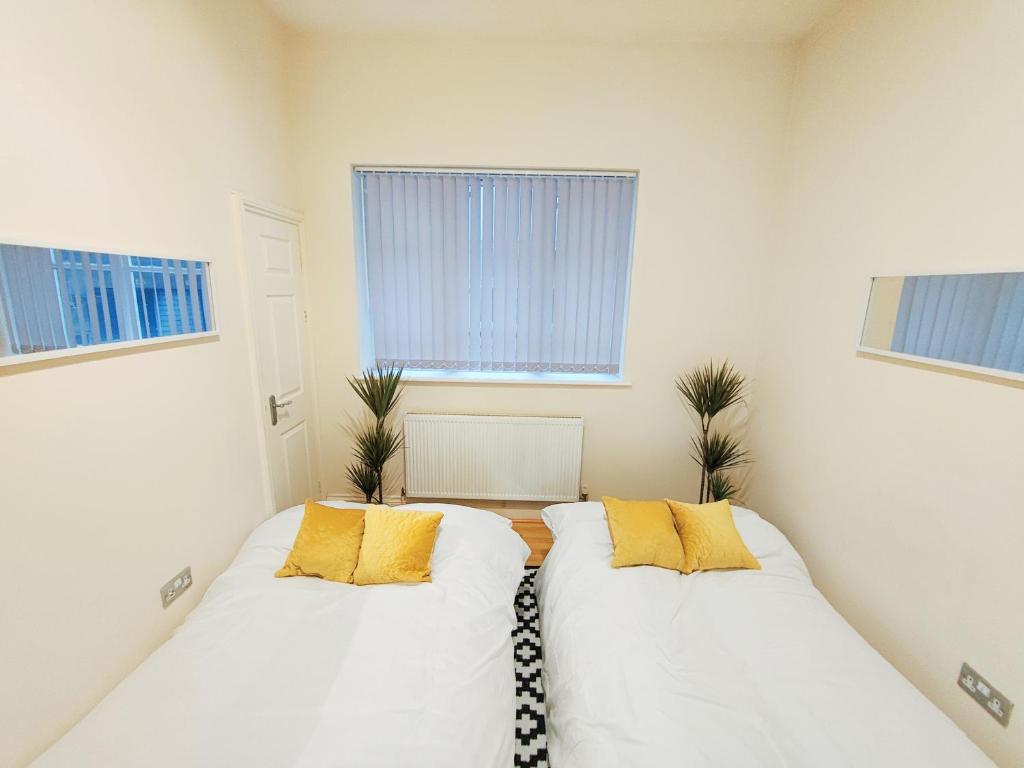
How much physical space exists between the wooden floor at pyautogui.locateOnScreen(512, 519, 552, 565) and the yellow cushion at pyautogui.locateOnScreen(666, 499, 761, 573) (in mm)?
971

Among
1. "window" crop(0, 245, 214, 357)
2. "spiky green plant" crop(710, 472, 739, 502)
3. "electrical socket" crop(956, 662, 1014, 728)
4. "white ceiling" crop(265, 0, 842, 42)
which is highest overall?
"white ceiling" crop(265, 0, 842, 42)

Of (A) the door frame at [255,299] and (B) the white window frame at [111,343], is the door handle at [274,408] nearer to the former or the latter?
(A) the door frame at [255,299]

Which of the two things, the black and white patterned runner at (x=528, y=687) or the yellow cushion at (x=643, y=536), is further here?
the yellow cushion at (x=643, y=536)

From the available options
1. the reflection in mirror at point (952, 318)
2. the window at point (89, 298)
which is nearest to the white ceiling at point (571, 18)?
the reflection in mirror at point (952, 318)

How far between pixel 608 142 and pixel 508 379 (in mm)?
1658

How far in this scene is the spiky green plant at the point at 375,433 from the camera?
8.80 ft

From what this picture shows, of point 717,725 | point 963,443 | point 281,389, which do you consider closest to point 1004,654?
point 963,443

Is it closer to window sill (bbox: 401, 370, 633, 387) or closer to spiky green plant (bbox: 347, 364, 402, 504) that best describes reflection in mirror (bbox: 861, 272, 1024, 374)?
window sill (bbox: 401, 370, 633, 387)

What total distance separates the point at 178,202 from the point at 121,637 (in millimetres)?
1661

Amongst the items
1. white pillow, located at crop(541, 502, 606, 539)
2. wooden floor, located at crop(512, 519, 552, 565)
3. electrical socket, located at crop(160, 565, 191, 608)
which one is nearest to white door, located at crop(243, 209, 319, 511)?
electrical socket, located at crop(160, 565, 191, 608)

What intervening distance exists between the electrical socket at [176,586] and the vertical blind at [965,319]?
317 centimetres

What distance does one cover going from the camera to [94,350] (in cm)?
133

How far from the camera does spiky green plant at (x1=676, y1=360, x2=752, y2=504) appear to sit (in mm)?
2660

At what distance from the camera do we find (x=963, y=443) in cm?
151
